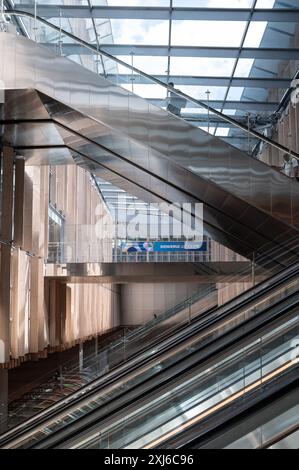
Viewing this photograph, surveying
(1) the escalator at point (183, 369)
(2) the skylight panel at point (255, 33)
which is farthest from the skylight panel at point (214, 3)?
(1) the escalator at point (183, 369)

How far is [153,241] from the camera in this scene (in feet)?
77.8

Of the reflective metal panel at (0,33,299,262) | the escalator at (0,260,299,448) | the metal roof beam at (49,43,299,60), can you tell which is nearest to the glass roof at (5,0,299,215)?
the metal roof beam at (49,43,299,60)

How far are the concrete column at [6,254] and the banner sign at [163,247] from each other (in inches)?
195

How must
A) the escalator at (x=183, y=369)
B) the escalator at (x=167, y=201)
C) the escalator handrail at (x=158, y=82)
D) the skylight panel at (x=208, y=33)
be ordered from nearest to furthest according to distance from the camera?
the escalator at (x=167, y=201)
the escalator at (x=183, y=369)
the escalator handrail at (x=158, y=82)
the skylight panel at (x=208, y=33)

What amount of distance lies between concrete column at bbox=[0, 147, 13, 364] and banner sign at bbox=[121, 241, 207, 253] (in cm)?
494

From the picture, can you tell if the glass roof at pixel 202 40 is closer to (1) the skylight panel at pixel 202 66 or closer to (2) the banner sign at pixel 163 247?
(1) the skylight panel at pixel 202 66

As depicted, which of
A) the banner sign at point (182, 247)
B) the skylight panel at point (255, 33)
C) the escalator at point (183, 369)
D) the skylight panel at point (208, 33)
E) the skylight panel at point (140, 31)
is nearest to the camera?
the escalator at point (183, 369)

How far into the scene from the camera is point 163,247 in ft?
75.9

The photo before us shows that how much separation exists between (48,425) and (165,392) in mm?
3198

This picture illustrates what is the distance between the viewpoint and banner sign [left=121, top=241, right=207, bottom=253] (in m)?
23.0

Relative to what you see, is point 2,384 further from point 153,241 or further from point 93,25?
point 93,25

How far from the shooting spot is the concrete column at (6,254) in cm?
1850

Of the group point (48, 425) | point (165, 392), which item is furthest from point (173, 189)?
point (165, 392)

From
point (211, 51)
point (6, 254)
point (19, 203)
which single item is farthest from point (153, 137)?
point (211, 51)
